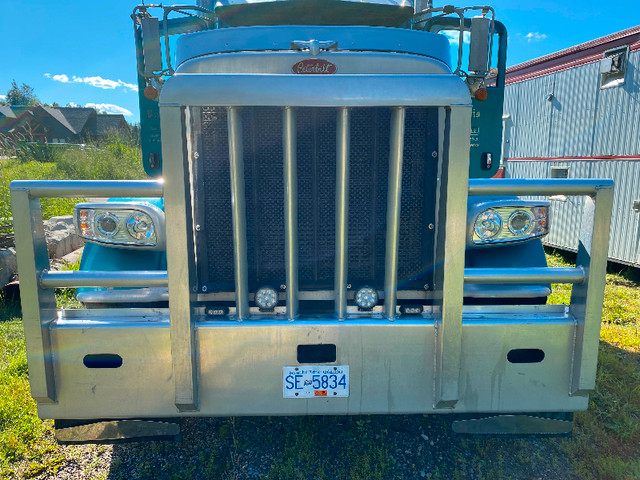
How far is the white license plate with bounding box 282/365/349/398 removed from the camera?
2.05 metres

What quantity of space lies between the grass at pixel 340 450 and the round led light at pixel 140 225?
52.9 inches

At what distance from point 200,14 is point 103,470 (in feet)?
10.7

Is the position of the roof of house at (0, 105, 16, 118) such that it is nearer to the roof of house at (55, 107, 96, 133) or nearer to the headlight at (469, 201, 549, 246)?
the roof of house at (55, 107, 96, 133)

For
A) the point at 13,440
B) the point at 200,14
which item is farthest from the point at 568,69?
the point at 13,440

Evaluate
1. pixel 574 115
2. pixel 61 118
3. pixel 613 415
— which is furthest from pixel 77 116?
pixel 613 415

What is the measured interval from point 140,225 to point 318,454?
164 centimetres

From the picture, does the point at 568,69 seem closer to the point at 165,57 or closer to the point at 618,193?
the point at 618,193

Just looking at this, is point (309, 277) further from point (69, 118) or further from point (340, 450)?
Answer: point (69, 118)

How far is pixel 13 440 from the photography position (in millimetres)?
2707

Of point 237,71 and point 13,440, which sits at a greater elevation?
point 237,71

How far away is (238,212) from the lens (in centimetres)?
204

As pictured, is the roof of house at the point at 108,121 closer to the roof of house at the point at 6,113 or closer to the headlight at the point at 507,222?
the roof of house at the point at 6,113

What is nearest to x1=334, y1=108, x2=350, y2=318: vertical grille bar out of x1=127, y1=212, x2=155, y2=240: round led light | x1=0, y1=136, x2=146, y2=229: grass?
x1=127, y1=212, x2=155, y2=240: round led light

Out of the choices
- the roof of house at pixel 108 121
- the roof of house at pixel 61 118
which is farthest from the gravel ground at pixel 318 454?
the roof of house at pixel 108 121
